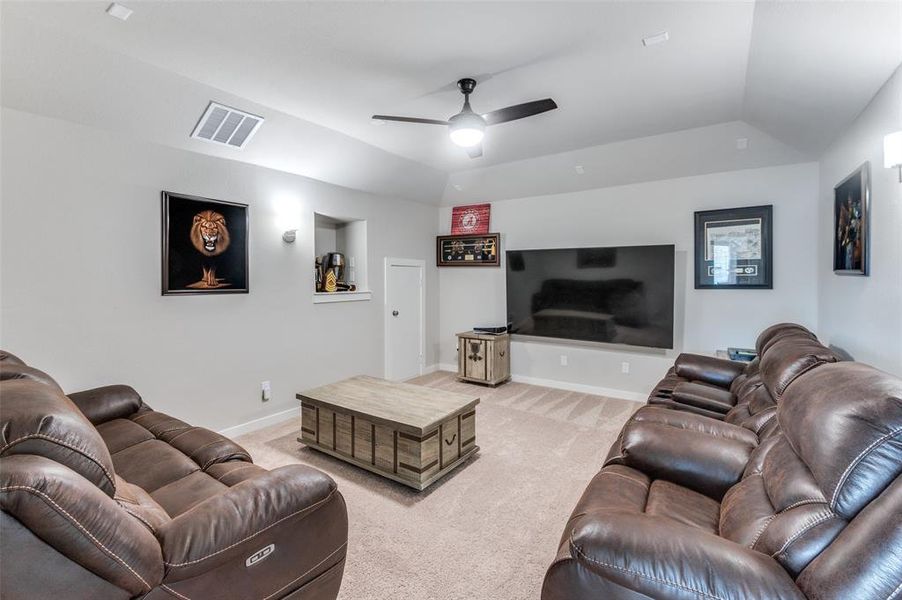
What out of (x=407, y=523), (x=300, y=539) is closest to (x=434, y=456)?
(x=407, y=523)

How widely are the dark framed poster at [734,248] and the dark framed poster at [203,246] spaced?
15.2ft

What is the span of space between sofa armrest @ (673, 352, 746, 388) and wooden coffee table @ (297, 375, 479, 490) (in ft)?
5.98

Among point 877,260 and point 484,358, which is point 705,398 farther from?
point 484,358

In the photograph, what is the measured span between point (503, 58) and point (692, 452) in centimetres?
244

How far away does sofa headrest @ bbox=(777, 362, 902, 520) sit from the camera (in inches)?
41.5

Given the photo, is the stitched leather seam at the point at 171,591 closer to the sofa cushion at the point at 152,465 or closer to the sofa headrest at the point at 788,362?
the sofa cushion at the point at 152,465

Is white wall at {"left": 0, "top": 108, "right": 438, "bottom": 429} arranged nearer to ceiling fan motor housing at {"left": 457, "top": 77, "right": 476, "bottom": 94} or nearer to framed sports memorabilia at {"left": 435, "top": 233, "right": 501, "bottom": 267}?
framed sports memorabilia at {"left": 435, "top": 233, "right": 501, "bottom": 267}

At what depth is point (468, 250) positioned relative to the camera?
6000mm

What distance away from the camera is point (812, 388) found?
1.41 metres

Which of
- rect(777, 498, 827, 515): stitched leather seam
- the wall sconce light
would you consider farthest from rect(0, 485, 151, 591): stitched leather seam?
the wall sconce light

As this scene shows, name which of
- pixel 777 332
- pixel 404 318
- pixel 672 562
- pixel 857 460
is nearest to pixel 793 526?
pixel 857 460

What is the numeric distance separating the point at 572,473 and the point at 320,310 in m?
3.02

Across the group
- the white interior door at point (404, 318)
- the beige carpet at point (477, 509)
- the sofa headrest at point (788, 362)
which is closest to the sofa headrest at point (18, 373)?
the beige carpet at point (477, 509)

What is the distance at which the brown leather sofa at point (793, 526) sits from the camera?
970 millimetres
